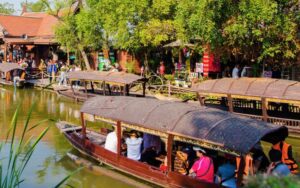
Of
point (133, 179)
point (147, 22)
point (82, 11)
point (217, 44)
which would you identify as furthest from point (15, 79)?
point (133, 179)

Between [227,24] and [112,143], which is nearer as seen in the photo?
[112,143]

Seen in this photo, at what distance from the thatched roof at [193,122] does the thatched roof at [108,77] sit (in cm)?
781

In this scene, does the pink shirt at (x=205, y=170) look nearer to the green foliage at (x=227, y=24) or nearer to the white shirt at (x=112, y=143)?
the white shirt at (x=112, y=143)

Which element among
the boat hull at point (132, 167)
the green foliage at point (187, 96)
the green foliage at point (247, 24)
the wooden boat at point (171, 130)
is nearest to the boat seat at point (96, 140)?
the wooden boat at point (171, 130)

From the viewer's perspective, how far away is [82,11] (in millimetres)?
27609

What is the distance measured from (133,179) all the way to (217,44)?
30.9 ft

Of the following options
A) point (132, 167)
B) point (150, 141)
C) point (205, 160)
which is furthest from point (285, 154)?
point (132, 167)

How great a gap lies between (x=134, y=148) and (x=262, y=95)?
6147 millimetres

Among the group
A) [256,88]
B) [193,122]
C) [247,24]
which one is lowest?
[193,122]

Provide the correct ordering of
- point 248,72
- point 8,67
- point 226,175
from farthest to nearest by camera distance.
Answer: point 8,67, point 248,72, point 226,175

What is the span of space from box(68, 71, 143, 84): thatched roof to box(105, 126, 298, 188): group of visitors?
8.55 metres

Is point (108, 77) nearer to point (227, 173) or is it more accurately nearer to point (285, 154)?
point (227, 173)

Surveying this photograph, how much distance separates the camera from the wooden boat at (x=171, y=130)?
831 centimetres

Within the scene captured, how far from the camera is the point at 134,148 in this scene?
10875 mm
